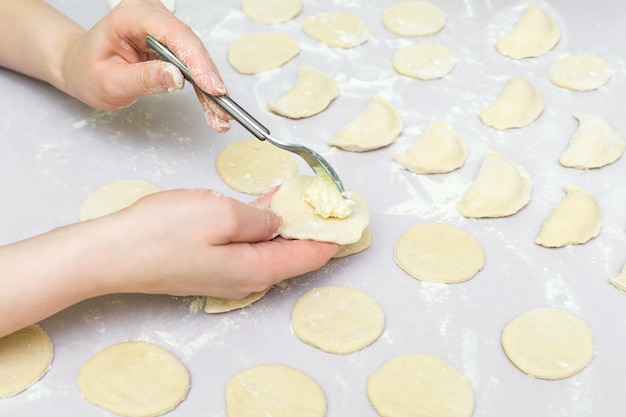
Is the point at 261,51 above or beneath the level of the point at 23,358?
above

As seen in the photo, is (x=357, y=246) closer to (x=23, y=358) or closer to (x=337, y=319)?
(x=337, y=319)

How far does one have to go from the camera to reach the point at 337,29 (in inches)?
79.4

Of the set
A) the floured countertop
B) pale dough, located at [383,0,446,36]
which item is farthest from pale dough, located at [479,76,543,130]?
pale dough, located at [383,0,446,36]

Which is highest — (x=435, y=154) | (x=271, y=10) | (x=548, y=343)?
(x=271, y=10)

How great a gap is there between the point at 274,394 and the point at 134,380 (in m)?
0.24

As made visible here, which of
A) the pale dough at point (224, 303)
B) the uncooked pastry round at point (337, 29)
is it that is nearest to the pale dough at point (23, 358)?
the pale dough at point (224, 303)

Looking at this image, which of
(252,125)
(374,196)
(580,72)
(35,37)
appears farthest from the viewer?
(580,72)

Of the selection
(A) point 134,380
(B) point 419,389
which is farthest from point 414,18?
(A) point 134,380

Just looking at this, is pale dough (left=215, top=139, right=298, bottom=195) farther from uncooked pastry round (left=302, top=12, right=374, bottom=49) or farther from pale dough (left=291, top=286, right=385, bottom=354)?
uncooked pastry round (left=302, top=12, right=374, bottom=49)

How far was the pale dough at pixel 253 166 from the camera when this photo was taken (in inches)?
62.2

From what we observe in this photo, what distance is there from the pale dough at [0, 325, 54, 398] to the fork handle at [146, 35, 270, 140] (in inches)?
20.4

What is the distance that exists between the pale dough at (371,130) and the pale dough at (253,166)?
0.13m

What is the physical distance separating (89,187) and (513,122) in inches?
38.9

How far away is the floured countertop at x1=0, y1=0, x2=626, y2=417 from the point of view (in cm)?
126
